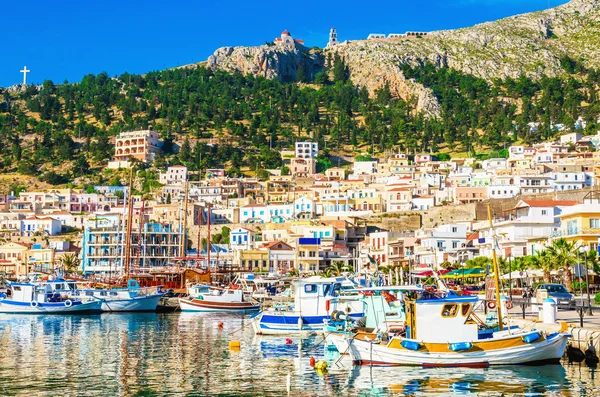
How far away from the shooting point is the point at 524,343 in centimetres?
2803

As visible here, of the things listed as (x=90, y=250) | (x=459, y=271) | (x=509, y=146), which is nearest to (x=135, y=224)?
(x=90, y=250)

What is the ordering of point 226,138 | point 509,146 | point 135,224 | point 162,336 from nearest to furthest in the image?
1. point 162,336
2. point 135,224
3. point 509,146
4. point 226,138

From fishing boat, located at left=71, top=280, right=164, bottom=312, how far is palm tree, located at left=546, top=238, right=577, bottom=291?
107 feet

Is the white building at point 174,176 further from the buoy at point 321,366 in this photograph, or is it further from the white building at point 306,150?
the buoy at point 321,366

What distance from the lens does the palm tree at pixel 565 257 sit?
2052 inches

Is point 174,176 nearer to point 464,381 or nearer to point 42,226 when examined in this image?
point 42,226

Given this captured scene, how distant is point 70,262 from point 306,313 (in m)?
74.5

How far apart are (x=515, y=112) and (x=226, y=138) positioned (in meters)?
67.2

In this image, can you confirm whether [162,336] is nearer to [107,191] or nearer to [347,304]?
[347,304]

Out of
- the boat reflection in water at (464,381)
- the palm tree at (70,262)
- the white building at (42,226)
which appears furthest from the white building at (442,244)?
the white building at (42,226)

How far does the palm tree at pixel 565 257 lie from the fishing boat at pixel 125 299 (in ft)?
107

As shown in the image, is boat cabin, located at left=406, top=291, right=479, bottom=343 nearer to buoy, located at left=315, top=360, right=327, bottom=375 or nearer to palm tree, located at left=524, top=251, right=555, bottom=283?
buoy, located at left=315, top=360, right=327, bottom=375

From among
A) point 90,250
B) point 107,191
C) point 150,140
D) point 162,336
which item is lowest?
point 162,336

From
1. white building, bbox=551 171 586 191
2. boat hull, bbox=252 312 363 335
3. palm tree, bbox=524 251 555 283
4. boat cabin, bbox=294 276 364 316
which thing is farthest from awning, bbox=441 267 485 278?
white building, bbox=551 171 586 191
